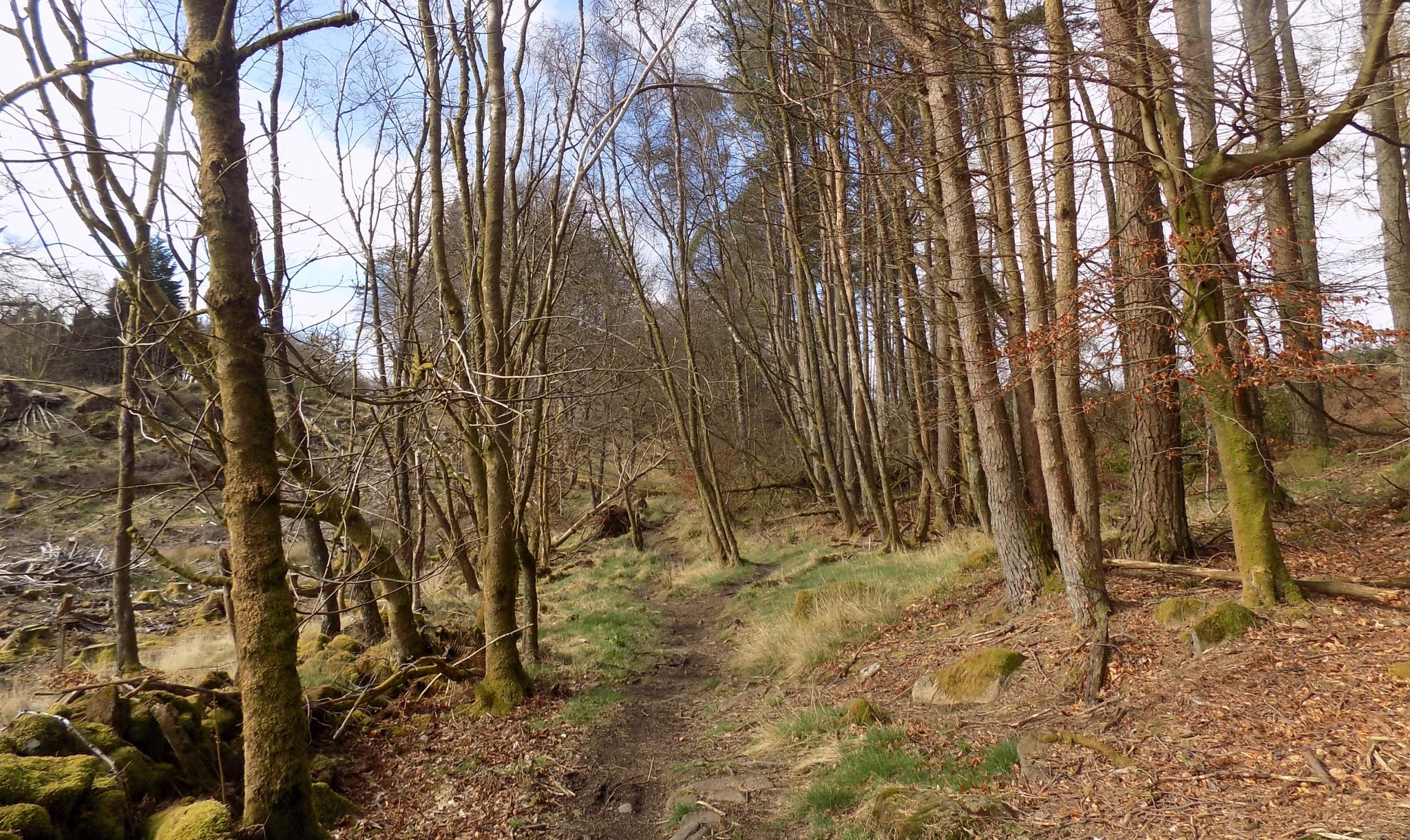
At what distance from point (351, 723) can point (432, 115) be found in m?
5.97

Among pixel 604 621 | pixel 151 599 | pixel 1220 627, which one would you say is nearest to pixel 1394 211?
pixel 1220 627

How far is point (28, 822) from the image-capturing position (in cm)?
354

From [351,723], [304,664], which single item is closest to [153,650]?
[304,664]

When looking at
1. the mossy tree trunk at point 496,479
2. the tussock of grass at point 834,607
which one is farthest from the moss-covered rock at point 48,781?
the tussock of grass at point 834,607

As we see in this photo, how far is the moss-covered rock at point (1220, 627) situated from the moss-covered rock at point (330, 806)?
18.8 ft

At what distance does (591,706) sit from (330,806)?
2807 mm

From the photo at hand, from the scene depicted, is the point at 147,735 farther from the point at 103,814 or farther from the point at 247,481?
the point at 247,481

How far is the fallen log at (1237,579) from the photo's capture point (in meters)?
5.41

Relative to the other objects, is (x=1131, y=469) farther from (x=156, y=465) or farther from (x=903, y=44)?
(x=156, y=465)

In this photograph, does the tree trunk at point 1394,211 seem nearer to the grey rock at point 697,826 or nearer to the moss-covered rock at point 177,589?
the grey rock at point 697,826

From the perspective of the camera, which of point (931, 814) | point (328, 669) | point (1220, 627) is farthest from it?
point (328, 669)

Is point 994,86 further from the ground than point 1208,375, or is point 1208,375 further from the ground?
point 994,86

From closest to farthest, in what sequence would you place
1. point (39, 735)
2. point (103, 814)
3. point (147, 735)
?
point (103, 814) → point (39, 735) → point (147, 735)

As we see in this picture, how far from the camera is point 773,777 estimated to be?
221 inches
